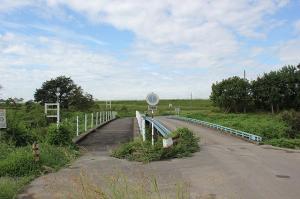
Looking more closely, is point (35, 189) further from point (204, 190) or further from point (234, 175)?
point (234, 175)

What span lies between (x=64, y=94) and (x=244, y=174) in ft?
187

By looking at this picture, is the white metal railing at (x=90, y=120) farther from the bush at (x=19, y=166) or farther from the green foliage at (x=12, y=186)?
the green foliage at (x=12, y=186)

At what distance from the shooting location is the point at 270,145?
23406mm

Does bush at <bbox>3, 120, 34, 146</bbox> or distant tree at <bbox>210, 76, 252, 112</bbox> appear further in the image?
distant tree at <bbox>210, 76, 252, 112</bbox>

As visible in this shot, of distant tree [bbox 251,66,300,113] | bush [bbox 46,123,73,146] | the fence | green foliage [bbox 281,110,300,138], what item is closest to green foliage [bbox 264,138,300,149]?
bush [bbox 46,123,73,146]

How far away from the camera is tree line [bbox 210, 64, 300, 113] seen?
76.4m

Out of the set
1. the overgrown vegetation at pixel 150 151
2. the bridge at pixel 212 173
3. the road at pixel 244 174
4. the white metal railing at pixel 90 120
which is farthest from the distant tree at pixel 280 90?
the overgrown vegetation at pixel 150 151

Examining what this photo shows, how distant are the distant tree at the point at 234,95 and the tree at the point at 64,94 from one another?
2901 centimetres

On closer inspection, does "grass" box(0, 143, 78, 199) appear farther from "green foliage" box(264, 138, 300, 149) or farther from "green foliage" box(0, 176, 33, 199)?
"green foliage" box(264, 138, 300, 149)

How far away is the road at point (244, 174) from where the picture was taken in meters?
9.87

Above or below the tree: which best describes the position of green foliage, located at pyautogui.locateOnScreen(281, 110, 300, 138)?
below

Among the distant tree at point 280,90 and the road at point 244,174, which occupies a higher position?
the distant tree at point 280,90

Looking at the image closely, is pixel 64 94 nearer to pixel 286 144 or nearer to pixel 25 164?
pixel 286 144

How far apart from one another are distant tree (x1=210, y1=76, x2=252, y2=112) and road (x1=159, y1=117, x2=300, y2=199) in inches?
2492
